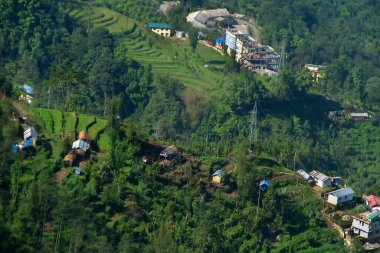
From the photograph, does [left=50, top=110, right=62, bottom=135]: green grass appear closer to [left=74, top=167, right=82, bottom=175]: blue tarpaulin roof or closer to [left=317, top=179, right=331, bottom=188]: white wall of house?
[left=74, top=167, right=82, bottom=175]: blue tarpaulin roof

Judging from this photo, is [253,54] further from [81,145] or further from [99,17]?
[81,145]

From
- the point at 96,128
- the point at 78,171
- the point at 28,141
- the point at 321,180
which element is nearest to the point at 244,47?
the point at 321,180

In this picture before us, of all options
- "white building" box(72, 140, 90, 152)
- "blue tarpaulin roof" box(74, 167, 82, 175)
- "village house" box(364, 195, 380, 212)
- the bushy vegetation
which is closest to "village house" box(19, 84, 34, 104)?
the bushy vegetation

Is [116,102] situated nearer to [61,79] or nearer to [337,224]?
[61,79]

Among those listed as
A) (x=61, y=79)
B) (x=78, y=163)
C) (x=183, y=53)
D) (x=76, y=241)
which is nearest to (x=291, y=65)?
(x=183, y=53)

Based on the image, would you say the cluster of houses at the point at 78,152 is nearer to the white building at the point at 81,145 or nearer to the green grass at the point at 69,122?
the white building at the point at 81,145

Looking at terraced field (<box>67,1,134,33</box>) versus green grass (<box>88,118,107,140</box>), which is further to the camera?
terraced field (<box>67,1,134,33</box>)
